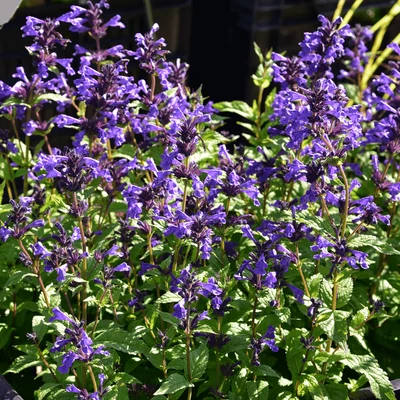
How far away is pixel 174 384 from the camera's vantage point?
235 cm

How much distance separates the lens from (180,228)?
91.2 inches

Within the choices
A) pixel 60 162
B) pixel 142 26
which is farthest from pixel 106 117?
pixel 142 26

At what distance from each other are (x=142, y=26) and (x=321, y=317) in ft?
8.60

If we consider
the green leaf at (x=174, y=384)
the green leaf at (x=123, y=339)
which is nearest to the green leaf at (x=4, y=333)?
the green leaf at (x=123, y=339)

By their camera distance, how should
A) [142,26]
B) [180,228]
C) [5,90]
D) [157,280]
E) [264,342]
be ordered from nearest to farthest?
[180,228], [264,342], [157,280], [5,90], [142,26]

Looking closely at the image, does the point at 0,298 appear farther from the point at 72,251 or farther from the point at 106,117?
the point at 106,117

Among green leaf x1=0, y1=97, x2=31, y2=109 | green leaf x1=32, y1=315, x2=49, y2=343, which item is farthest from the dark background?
green leaf x1=32, y1=315, x2=49, y2=343

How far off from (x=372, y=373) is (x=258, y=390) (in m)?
0.37

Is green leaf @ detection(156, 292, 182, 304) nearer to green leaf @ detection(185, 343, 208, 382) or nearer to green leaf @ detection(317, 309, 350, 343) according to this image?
green leaf @ detection(185, 343, 208, 382)

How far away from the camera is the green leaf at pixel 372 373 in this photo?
254 centimetres

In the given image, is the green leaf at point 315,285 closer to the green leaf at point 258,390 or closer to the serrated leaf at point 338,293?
the serrated leaf at point 338,293

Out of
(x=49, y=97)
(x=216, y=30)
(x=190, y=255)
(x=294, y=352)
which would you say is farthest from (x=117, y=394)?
(x=216, y=30)

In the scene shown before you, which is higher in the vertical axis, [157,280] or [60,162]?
[60,162]

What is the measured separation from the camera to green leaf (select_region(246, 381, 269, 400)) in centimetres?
252
